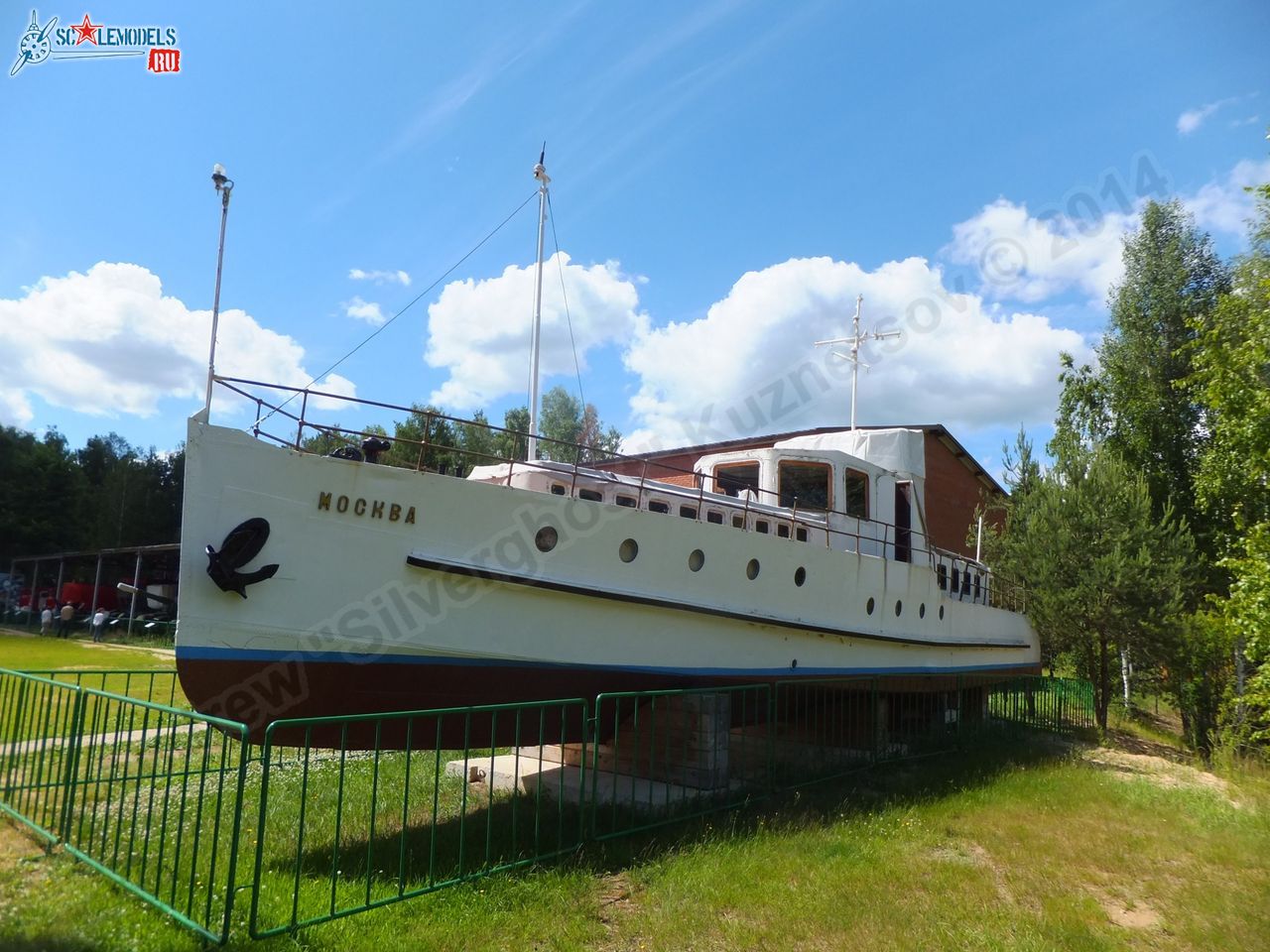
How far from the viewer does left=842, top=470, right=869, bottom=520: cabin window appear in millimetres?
11156

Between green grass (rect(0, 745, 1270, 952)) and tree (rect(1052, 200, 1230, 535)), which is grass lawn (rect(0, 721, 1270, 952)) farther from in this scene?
tree (rect(1052, 200, 1230, 535))

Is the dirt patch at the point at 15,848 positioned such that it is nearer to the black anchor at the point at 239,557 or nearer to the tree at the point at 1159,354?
the black anchor at the point at 239,557

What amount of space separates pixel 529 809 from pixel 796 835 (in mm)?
2210

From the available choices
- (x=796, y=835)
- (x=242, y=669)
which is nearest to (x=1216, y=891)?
(x=796, y=835)

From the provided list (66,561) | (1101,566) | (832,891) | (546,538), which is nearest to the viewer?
(832,891)

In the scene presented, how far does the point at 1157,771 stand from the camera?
437 inches

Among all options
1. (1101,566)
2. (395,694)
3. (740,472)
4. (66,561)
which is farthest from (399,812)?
(66,561)

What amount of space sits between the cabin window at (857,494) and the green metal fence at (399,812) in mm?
5455

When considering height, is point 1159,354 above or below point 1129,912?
above

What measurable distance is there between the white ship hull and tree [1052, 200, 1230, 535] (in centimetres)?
1499

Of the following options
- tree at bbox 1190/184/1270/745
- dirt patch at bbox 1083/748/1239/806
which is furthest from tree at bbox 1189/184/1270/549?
dirt patch at bbox 1083/748/1239/806

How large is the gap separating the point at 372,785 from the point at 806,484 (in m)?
6.98

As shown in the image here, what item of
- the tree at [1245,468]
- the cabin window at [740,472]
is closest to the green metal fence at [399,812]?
the cabin window at [740,472]

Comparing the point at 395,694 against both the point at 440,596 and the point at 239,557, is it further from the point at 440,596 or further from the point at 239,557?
the point at 239,557
